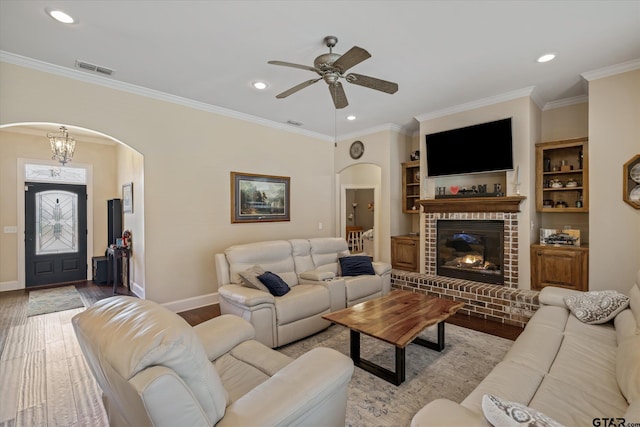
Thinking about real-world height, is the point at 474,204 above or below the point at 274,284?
above

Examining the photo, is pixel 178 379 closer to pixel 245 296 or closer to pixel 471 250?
pixel 245 296

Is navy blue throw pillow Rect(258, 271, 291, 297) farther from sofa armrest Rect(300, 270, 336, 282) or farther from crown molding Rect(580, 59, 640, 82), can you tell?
crown molding Rect(580, 59, 640, 82)

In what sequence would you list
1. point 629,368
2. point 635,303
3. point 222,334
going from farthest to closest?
point 635,303 → point 222,334 → point 629,368

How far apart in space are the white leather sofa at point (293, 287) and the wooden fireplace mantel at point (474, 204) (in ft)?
4.39

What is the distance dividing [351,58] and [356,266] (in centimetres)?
280

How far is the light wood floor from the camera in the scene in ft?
6.73

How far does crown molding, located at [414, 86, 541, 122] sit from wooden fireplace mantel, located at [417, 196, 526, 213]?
4.55 feet

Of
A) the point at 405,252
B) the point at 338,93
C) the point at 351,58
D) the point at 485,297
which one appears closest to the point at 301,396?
the point at 351,58

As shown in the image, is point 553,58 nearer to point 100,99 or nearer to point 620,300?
point 620,300

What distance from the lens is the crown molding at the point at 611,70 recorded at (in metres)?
3.26

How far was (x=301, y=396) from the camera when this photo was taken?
1226 mm

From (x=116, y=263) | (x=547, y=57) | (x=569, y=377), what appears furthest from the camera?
(x=116, y=263)

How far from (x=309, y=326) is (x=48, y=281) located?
18.4 feet

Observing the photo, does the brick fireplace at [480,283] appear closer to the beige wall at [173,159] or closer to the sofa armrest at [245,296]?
the beige wall at [173,159]
